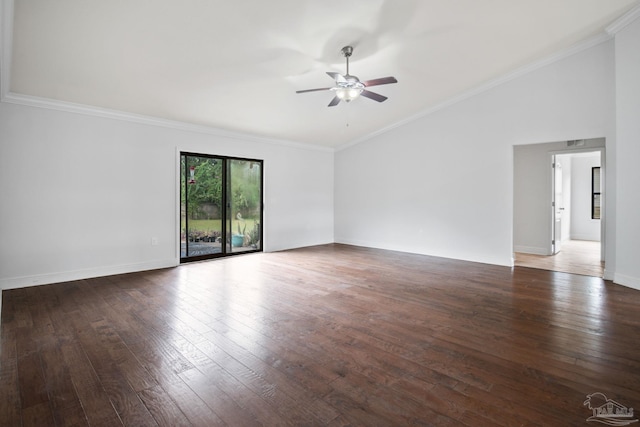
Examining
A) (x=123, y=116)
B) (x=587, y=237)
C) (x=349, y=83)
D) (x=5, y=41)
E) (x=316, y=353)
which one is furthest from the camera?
(x=587, y=237)

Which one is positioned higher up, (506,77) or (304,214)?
(506,77)

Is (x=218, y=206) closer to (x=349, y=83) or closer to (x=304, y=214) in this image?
(x=304, y=214)

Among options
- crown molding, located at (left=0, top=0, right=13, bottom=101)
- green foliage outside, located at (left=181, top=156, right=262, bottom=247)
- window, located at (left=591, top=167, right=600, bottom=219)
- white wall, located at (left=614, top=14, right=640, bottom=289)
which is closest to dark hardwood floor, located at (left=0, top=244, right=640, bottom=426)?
white wall, located at (left=614, top=14, right=640, bottom=289)

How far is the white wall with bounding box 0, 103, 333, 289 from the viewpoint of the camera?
156 inches

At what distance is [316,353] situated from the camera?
7.82 feet

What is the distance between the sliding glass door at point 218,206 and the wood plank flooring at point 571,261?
17.2 feet

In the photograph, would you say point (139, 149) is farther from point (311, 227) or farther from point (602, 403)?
point (602, 403)

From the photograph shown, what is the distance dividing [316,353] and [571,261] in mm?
5809

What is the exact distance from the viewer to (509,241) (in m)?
5.35

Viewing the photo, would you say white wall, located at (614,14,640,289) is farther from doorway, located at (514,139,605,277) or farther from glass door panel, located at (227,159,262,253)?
glass door panel, located at (227,159,262,253)

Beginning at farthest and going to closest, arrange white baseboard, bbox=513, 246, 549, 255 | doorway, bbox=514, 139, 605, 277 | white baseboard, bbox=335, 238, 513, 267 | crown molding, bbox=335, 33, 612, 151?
1. white baseboard, bbox=513, 246, 549, 255
2. doorway, bbox=514, 139, 605, 277
3. white baseboard, bbox=335, 238, 513, 267
4. crown molding, bbox=335, 33, 612, 151

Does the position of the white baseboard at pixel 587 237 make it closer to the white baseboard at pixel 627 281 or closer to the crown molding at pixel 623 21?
the white baseboard at pixel 627 281
